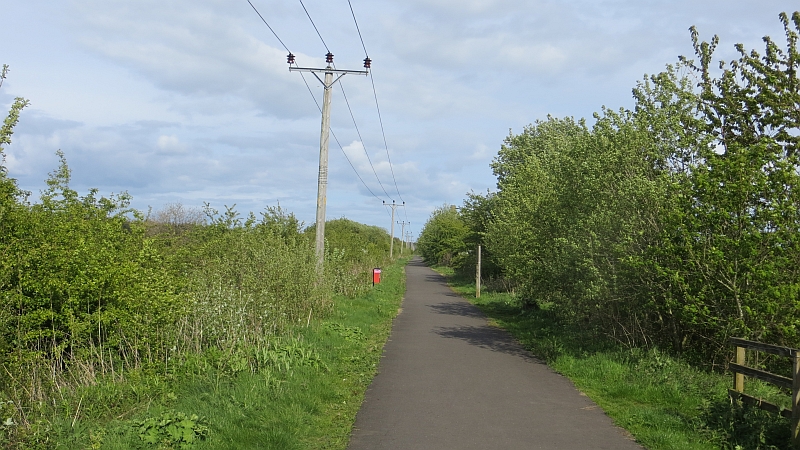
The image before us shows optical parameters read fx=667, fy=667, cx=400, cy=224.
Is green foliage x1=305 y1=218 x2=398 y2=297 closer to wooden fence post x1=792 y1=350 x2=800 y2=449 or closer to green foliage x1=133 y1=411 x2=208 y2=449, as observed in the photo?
green foliage x1=133 y1=411 x2=208 y2=449

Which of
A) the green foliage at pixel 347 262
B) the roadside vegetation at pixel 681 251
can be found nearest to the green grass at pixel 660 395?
the roadside vegetation at pixel 681 251

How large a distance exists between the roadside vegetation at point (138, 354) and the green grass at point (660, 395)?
3498 mm

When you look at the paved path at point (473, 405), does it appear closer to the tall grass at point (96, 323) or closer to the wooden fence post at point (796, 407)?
the wooden fence post at point (796, 407)

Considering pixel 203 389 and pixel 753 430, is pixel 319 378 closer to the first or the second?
pixel 203 389

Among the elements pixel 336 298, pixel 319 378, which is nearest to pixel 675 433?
pixel 319 378

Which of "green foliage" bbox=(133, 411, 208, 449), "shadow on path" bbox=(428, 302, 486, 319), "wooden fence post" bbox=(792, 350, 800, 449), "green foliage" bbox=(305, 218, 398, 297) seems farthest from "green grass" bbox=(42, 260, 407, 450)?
"shadow on path" bbox=(428, 302, 486, 319)

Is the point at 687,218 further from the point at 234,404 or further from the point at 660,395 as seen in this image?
the point at 234,404

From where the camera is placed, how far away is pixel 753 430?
707 cm

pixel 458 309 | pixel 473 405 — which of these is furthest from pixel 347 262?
pixel 473 405

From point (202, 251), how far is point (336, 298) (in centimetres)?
677

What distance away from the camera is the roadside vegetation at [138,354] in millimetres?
7141

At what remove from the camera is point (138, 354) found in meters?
10.1

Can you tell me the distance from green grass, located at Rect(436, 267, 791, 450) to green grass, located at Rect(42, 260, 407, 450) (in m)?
3.46

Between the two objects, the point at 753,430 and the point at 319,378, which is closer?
the point at 753,430
